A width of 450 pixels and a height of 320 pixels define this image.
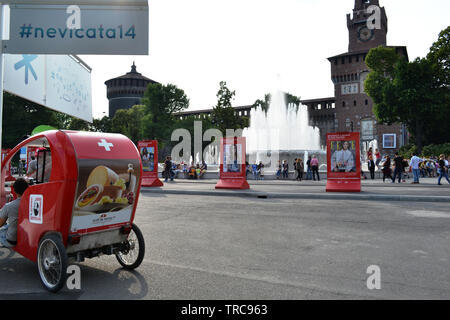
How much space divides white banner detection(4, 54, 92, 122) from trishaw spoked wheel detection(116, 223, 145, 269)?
463 cm

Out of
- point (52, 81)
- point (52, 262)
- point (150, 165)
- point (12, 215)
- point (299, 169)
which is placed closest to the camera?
point (52, 262)

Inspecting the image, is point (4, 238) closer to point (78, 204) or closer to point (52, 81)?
point (78, 204)

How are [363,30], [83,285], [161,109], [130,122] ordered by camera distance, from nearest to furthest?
[83,285] → [161,109] → [130,122] → [363,30]

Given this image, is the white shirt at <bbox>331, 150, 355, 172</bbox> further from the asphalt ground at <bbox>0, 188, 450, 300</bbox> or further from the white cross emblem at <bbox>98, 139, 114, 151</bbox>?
the white cross emblem at <bbox>98, 139, 114, 151</bbox>

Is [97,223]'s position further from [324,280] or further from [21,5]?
Answer: [21,5]

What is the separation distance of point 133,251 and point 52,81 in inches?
256

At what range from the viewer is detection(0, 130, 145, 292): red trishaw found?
3.93 m

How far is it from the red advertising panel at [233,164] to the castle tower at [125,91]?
82795mm

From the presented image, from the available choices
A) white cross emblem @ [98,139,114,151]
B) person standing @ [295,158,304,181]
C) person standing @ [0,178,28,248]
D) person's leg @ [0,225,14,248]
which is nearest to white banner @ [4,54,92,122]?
person standing @ [0,178,28,248]

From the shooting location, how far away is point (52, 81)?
9.20m

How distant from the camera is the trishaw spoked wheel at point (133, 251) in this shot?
462 centimetres

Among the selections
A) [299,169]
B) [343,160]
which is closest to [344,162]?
[343,160]

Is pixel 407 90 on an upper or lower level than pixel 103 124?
lower

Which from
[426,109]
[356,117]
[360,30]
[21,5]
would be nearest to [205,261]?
[21,5]
